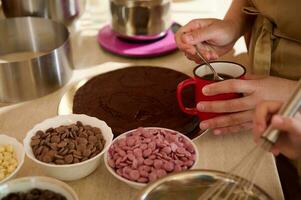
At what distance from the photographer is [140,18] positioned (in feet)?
3.15

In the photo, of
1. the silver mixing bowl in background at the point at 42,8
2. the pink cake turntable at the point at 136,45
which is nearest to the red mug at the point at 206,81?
the pink cake turntable at the point at 136,45

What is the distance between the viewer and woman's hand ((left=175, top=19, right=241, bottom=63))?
2.63 ft

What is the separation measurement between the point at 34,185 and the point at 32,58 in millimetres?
294

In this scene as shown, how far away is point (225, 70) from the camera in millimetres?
748

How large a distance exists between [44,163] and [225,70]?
0.35m

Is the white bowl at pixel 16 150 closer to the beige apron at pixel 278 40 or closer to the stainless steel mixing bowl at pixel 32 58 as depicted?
the stainless steel mixing bowl at pixel 32 58

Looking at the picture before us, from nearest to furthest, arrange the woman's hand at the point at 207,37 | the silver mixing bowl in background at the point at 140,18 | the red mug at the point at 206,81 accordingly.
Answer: the red mug at the point at 206,81, the woman's hand at the point at 207,37, the silver mixing bowl in background at the point at 140,18

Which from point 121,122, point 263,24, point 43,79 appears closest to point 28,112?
point 43,79

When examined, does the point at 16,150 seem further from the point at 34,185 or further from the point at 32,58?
the point at 32,58

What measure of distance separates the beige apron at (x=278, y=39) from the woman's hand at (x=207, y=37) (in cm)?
6

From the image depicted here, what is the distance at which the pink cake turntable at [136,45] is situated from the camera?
0.97m

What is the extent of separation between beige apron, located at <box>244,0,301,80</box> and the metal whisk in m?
0.24

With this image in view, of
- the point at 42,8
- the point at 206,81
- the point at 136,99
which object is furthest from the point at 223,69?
→ the point at 42,8

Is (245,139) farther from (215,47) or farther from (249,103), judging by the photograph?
(215,47)
